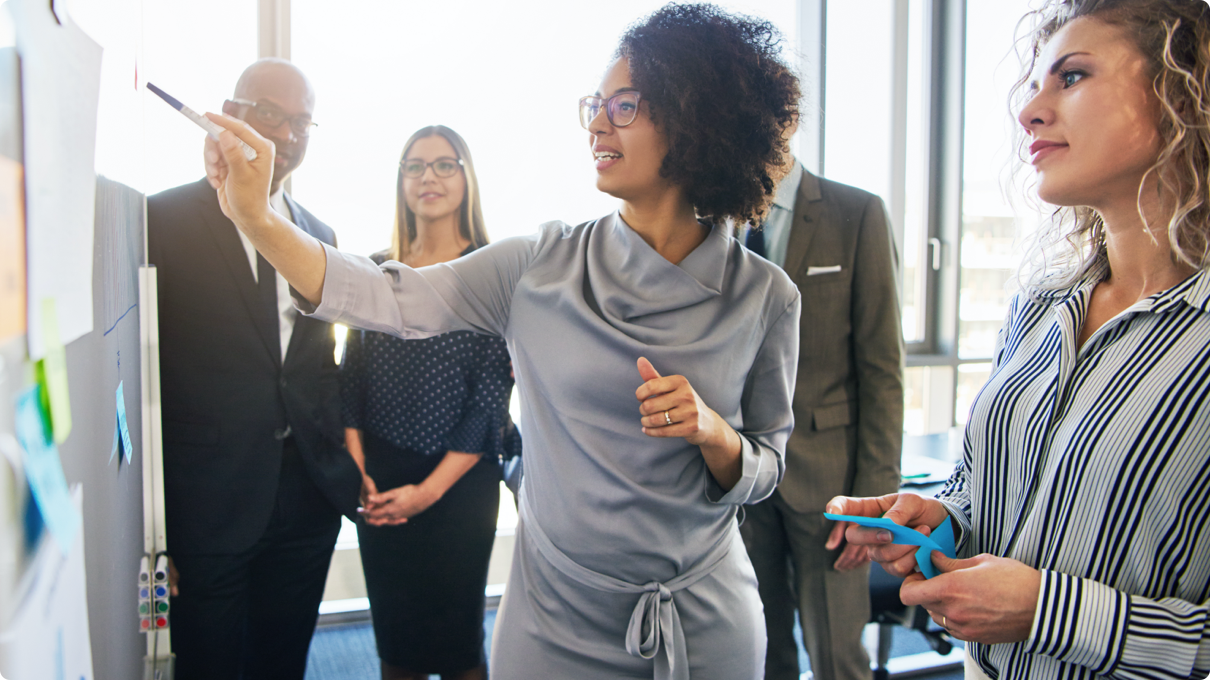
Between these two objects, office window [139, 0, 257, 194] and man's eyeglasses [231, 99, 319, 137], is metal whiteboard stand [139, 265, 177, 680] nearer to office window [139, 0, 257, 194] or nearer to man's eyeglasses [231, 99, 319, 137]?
office window [139, 0, 257, 194]

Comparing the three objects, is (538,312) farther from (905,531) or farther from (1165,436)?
(1165,436)

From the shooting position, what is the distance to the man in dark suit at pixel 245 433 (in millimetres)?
1574

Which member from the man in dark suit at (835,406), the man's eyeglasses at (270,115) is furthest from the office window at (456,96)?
the man in dark suit at (835,406)

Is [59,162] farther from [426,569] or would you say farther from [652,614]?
[426,569]

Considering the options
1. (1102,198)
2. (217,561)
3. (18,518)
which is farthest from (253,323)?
(1102,198)

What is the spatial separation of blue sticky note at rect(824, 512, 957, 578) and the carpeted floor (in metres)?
1.85

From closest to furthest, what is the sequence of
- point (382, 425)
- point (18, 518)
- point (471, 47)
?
1. point (18, 518)
2. point (382, 425)
3. point (471, 47)

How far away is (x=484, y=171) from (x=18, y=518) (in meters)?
2.86

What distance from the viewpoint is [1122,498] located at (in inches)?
30.7

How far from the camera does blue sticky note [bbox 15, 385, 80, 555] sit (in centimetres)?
43

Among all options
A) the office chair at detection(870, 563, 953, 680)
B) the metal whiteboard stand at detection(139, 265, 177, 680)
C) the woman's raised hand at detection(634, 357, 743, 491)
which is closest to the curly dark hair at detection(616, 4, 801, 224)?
the woman's raised hand at detection(634, 357, 743, 491)

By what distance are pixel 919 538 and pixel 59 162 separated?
965 millimetres

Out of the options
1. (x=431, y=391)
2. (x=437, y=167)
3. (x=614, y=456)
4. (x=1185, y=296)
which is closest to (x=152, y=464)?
(x=431, y=391)

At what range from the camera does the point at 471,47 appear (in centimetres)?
308
